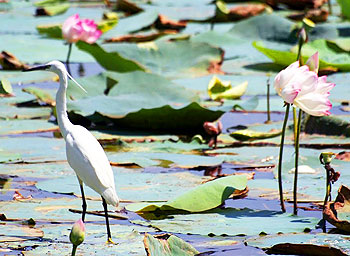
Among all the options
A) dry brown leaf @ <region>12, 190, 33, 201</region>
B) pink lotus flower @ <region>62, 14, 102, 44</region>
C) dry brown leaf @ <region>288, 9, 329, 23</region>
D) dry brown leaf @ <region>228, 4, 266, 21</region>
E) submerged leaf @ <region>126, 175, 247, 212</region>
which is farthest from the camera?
dry brown leaf @ <region>228, 4, 266, 21</region>

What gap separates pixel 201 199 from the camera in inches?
96.7

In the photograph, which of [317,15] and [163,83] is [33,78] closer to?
[163,83]

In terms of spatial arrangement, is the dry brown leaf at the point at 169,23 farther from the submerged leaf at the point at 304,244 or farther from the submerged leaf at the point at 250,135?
the submerged leaf at the point at 304,244

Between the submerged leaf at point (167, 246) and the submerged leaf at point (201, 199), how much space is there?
1.24 ft

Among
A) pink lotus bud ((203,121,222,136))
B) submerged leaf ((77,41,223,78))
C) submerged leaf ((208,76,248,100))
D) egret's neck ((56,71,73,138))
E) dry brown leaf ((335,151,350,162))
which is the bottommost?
submerged leaf ((77,41,223,78))

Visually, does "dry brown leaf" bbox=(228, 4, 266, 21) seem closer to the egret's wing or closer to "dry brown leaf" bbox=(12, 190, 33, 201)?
"dry brown leaf" bbox=(12, 190, 33, 201)

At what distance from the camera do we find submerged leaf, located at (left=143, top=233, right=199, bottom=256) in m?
1.87

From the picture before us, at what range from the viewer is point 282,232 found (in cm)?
225

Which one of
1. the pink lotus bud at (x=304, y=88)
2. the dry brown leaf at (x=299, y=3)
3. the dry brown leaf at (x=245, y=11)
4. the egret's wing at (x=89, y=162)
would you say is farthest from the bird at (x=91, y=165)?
the dry brown leaf at (x=299, y=3)

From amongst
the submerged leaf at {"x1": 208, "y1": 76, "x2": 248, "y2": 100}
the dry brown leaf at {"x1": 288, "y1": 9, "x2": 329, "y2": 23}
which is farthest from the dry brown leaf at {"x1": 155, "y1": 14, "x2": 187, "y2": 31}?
the submerged leaf at {"x1": 208, "y1": 76, "x2": 248, "y2": 100}

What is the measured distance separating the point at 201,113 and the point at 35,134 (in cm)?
70

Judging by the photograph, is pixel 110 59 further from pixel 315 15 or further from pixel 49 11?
pixel 49 11

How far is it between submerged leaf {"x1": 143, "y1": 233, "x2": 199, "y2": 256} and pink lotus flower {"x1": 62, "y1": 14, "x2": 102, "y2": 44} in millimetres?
2879

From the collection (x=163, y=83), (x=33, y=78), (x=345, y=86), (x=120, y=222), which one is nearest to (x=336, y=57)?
(x=345, y=86)
